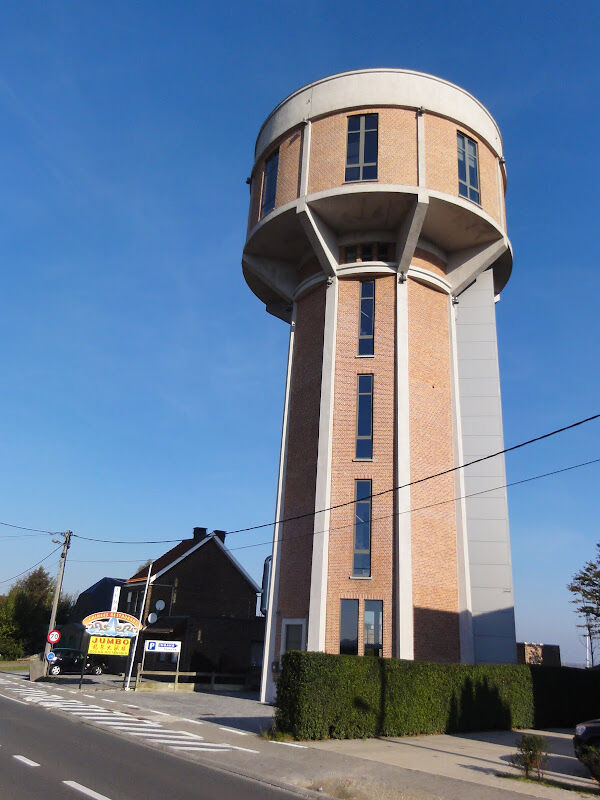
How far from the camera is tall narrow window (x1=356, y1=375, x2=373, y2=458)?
2239 centimetres

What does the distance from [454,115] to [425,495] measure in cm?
1461

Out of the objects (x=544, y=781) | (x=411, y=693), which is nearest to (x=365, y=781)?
(x=544, y=781)

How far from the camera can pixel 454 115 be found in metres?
24.7

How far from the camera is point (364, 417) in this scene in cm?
2286

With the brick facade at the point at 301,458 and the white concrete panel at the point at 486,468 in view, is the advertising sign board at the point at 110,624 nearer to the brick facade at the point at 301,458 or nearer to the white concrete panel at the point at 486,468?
the brick facade at the point at 301,458

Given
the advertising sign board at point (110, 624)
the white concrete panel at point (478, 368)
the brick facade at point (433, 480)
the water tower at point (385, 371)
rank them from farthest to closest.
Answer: the white concrete panel at point (478, 368)
the advertising sign board at point (110, 624)
the water tower at point (385, 371)
the brick facade at point (433, 480)

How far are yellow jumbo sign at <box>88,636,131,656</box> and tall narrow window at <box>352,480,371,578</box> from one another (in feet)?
39.1

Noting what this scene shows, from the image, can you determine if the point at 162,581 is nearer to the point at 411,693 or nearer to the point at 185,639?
the point at 185,639

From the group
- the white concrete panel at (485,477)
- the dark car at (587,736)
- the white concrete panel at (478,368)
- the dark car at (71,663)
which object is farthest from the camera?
the dark car at (71,663)

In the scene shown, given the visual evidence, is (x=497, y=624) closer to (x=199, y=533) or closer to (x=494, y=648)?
(x=494, y=648)

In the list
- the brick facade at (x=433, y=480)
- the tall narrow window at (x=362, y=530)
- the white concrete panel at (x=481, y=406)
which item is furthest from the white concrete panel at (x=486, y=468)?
the tall narrow window at (x=362, y=530)

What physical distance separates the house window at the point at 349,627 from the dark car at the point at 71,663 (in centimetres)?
1957

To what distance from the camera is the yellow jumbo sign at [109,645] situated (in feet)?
86.3

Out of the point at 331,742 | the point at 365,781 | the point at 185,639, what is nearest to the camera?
the point at 365,781
